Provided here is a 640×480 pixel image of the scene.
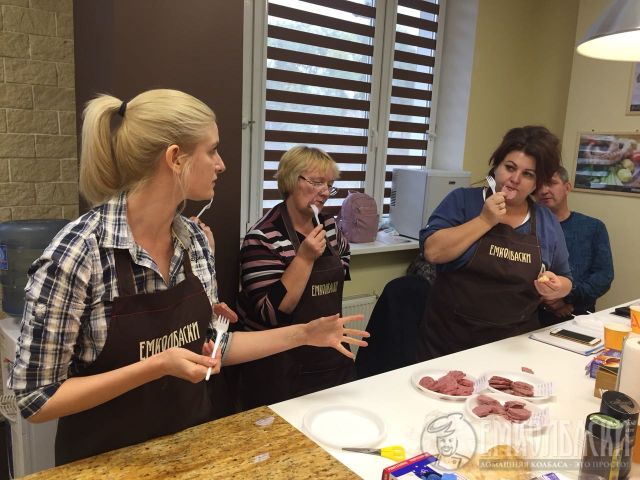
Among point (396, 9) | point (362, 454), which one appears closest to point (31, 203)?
point (362, 454)

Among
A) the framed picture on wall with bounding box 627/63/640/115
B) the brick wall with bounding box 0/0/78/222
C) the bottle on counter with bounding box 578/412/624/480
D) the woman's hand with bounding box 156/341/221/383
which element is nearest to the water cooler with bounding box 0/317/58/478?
the brick wall with bounding box 0/0/78/222

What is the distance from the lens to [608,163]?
10.9 feet

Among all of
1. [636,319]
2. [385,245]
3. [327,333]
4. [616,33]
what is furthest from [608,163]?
[327,333]

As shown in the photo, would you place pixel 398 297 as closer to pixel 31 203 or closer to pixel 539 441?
pixel 539 441

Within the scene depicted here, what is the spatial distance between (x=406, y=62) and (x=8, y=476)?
3191 millimetres

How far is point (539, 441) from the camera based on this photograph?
1.21 meters

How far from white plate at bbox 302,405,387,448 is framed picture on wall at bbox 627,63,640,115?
2.83 meters

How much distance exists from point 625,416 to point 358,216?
2237 millimetres

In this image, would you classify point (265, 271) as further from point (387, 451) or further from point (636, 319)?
point (636, 319)

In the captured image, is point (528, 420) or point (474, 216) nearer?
point (528, 420)

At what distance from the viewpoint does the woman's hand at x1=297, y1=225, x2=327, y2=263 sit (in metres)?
1.89

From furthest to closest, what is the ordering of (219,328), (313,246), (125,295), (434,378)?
(313,246) < (434,378) < (219,328) < (125,295)

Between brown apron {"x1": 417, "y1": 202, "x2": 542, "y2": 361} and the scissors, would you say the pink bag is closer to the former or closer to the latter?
brown apron {"x1": 417, "y1": 202, "x2": 542, "y2": 361}

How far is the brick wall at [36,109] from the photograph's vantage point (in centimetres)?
219
